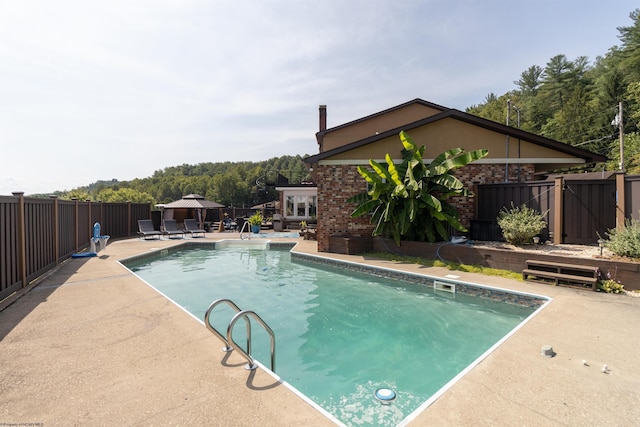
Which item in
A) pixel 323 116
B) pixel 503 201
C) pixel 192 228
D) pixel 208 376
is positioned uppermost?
pixel 323 116

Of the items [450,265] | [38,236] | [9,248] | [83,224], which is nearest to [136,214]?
[83,224]

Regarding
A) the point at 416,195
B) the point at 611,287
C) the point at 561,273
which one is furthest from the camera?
the point at 416,195

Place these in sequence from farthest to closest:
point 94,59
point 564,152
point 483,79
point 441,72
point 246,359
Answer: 1. point 483,79
2. point 441,72
3. point 564,152
4. point 94,59
5. point 246,359

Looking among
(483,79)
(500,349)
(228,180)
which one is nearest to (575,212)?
(500,349)

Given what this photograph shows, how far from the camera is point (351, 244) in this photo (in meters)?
11.5

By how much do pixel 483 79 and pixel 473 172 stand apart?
450 inches

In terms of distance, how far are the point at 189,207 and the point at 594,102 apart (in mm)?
39862

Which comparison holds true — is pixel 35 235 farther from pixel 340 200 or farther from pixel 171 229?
pixel 171 229

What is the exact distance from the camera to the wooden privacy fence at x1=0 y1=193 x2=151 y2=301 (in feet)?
19.0

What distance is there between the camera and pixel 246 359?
136 inches

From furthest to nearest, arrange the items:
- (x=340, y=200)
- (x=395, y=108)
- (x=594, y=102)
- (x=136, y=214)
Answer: (x=594, y=102)
(x=136, y=214)
(x=395, y=108)
(x=340, y=200)

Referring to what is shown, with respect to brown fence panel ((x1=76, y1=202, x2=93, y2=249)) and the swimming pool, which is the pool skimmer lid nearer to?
the swimming pool

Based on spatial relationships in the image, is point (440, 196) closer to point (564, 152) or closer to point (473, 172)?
point (473, 172)

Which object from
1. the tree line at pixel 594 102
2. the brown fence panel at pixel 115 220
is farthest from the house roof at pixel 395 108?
the tree line at pixel 594 102
